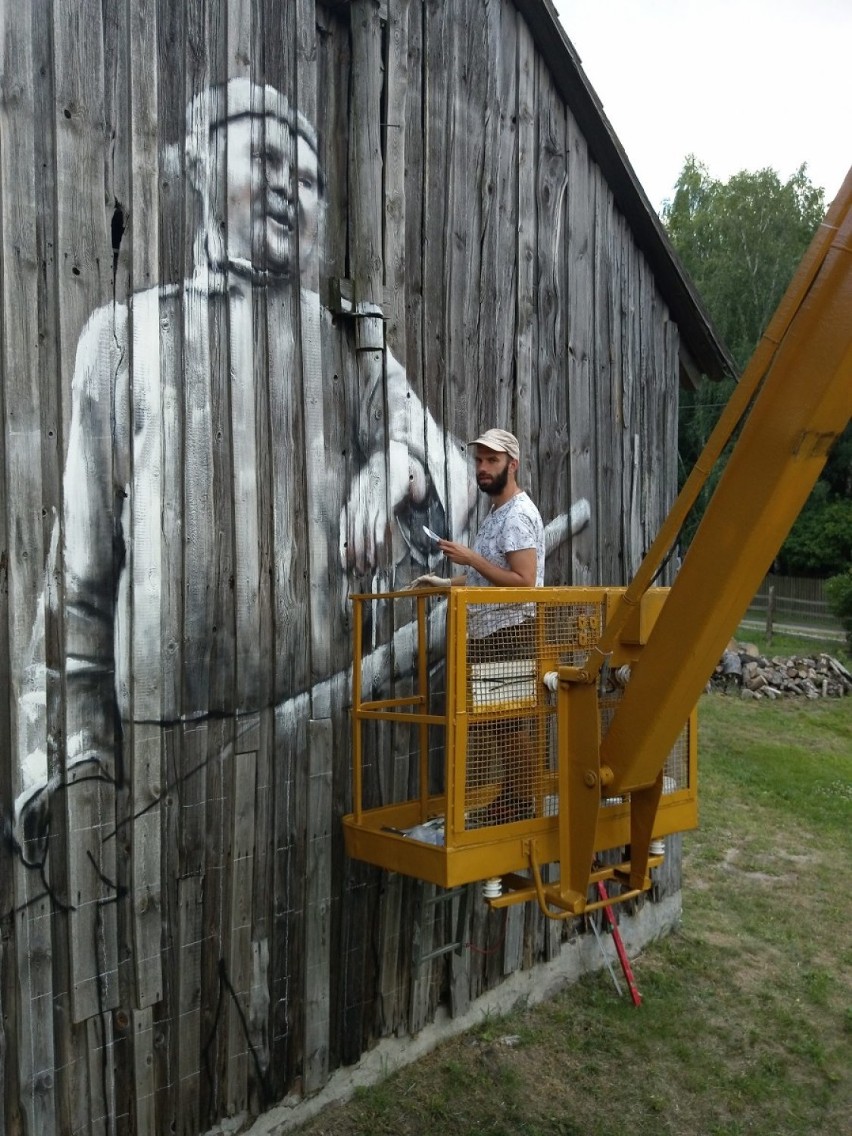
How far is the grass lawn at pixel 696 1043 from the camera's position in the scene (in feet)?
14.0

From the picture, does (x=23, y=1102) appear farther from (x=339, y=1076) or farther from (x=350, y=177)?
(x=350, y=177)

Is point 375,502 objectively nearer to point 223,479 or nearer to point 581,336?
point 223,479

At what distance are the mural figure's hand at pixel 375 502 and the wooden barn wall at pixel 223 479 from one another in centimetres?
1

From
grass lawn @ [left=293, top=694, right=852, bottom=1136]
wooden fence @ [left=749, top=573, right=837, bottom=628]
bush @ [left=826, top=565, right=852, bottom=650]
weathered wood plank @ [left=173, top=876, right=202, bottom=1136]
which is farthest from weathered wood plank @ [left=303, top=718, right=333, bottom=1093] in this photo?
wooden fence @ [left=749, top=573, right=837, bottom=628]

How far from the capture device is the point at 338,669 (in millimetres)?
4066

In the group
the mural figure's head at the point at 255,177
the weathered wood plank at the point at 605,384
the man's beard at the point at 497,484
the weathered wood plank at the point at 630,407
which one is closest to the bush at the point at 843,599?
the weathered wood plank at the point at 630,407

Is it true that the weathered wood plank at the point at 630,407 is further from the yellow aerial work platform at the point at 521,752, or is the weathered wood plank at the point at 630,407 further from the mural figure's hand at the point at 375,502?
the yellow aerial work platform at the point at 521,752

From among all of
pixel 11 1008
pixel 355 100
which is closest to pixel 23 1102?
pixel 11 1008

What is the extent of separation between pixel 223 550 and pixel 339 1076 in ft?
7.40

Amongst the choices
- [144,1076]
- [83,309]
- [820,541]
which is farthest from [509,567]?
[820,541]

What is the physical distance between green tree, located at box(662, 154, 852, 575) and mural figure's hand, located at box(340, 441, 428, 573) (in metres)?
30.6

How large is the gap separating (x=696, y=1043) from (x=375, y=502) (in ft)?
10.4

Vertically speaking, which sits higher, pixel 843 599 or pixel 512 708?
pixel 512 708

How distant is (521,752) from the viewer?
11.8 feet
